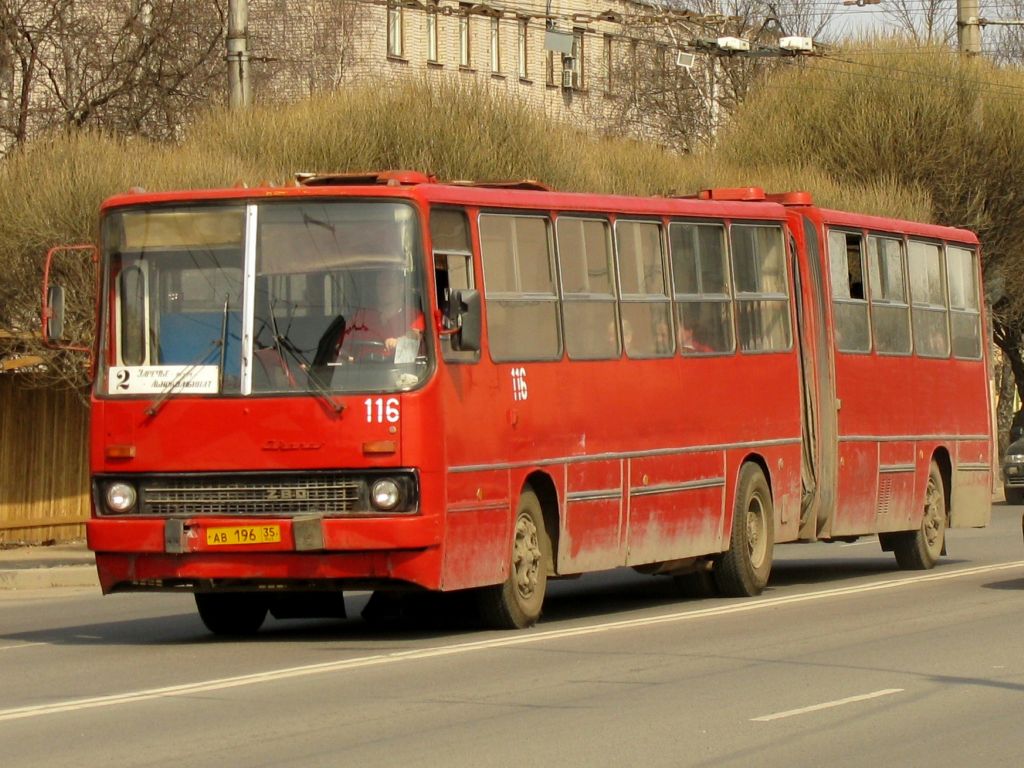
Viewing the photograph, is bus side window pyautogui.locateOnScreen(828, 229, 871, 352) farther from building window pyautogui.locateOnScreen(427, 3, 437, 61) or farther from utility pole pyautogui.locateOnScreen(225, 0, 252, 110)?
building window pyautogui.locateOnScreen(427, 3, 437, 61)

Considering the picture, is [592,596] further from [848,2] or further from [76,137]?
[848,2]

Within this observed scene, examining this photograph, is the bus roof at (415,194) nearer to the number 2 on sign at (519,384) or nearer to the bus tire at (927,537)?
the number 2 on sign at (519,384)

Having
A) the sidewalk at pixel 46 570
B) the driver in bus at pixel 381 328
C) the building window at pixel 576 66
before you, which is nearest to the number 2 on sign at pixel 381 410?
the driver in bus at pixel 381 328

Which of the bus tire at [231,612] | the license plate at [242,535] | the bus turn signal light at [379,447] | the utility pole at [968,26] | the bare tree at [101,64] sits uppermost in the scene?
the utility pole at [968,26]

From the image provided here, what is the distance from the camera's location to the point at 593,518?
16.0 meters

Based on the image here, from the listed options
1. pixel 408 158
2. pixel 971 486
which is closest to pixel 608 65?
pixel 408 158

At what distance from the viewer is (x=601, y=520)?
1609cm

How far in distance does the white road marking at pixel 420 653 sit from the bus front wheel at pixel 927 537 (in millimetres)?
1696

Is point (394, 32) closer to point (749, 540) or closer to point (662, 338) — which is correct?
point (749, 540)

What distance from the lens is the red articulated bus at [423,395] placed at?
1377 cm

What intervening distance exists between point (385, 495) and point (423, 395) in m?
0.66

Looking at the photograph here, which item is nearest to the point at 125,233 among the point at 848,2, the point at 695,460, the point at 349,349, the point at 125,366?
the point at 125,366

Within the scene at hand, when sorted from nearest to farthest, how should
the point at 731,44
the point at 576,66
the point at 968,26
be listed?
the point at 731,44 < the point at 968,26 < the point at 576,66

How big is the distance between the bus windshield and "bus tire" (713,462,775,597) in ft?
16.5
